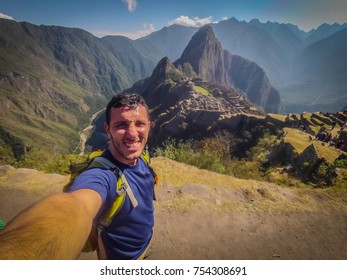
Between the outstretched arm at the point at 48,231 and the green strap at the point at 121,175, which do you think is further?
the green strap at the point at 121,175

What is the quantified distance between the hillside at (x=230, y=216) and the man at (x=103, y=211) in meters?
3.56

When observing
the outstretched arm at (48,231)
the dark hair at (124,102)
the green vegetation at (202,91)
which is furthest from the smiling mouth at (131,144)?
the green vegetation at (202,91)

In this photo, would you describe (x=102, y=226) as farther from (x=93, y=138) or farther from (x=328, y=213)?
(x=93, y=138)

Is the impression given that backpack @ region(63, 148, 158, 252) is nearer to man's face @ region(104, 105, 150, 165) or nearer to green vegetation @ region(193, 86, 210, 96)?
man's face @ region(104, 105, 150, 165)

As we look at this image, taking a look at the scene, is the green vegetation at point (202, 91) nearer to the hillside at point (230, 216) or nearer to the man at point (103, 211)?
the hillside at point (230, 216)

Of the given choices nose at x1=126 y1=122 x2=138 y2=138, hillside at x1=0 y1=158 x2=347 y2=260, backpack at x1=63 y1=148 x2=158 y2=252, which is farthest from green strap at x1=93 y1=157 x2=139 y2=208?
hillside at x1=0 y1=158 x2=347 y2=260

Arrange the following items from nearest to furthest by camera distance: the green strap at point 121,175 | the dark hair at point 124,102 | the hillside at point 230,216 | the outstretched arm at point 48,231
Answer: the outstretched arm at point 48,231
the green strap at point 121,175
the dark hair at point 124,102
the hillside at point 230,216

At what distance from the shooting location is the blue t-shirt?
7.97ft

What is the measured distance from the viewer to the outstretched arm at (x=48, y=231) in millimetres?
1438

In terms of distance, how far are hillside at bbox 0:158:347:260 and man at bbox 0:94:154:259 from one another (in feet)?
11.7

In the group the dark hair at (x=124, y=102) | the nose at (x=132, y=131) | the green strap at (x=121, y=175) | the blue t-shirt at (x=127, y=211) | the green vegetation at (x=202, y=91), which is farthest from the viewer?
the green vegetation at (x=202, y=91)

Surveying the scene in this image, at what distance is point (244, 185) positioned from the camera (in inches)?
410

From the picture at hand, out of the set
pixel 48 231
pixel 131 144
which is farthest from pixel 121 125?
pixel 48 231

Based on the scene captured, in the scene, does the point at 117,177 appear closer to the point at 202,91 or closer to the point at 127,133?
the point at 127,133
